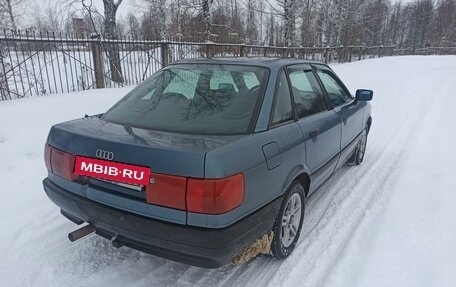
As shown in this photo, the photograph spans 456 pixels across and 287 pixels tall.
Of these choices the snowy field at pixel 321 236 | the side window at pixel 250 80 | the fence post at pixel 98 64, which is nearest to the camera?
the snowy field at pixel 321 236

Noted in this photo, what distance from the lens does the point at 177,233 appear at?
6.63 ft

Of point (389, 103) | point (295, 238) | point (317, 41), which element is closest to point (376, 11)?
point (317, 41)

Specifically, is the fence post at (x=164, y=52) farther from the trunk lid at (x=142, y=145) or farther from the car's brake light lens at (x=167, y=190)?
the car's brake light lens at (x=167, y=190)

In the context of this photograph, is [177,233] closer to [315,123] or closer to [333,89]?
[315,123]

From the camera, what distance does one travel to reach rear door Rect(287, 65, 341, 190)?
2990 millimetres

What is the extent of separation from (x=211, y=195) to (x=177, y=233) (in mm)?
321

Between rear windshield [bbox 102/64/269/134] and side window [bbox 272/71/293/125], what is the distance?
0.15 metres

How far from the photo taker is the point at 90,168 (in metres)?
2.28

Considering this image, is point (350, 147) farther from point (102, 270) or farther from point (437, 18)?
point (437, 18)

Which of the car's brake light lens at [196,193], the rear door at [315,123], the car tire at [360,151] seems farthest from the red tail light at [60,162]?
the car tire at [360,151]

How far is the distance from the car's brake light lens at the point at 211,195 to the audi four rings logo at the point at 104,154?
57 centimetres

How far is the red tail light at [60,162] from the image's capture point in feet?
7.89

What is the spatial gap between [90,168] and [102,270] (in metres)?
0.88

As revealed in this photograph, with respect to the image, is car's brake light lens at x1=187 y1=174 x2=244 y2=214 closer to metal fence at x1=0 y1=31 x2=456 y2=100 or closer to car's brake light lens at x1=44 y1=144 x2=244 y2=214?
car's brake light lens at x1=44 y1=144 x2=244 y2=214
